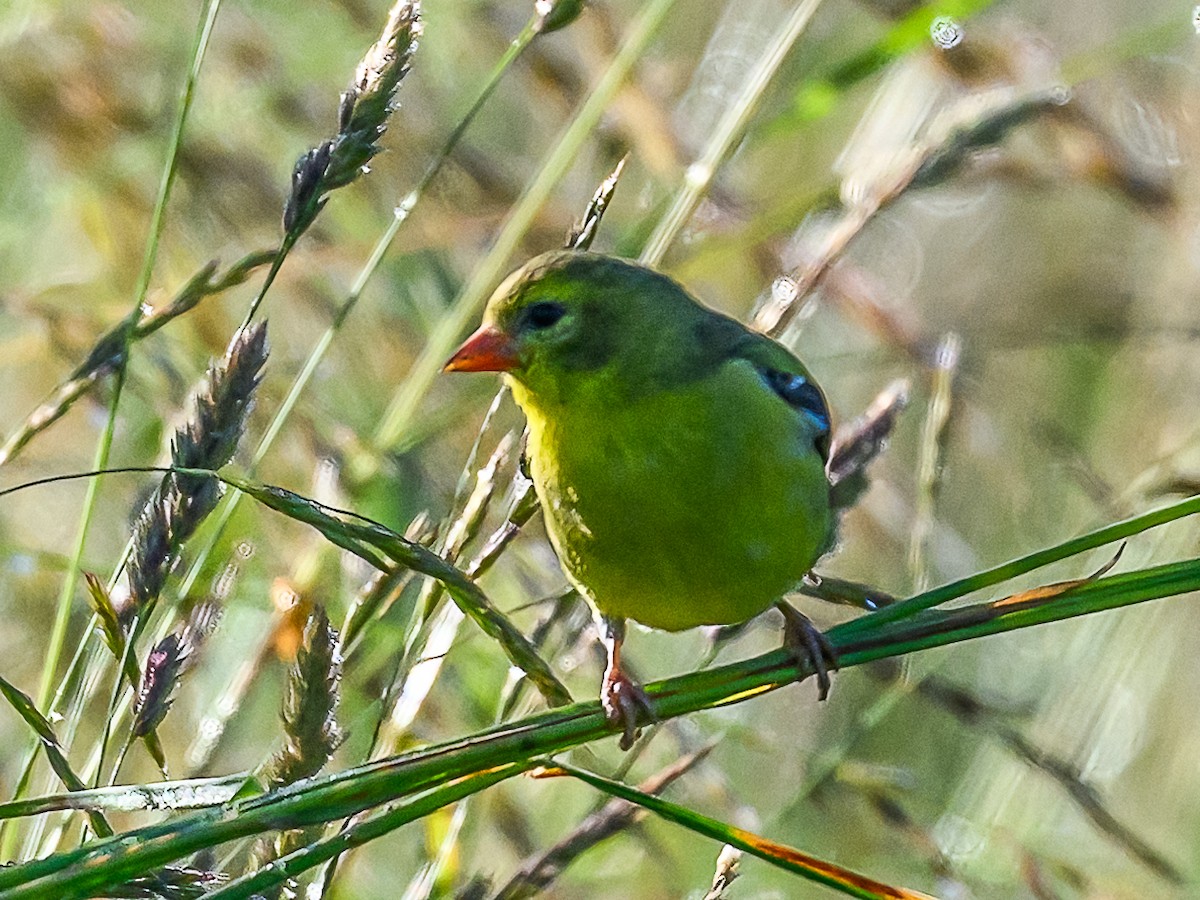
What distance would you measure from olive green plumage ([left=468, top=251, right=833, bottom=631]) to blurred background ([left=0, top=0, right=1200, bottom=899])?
110mm

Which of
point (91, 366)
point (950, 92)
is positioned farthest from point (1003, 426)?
point (91, 366)

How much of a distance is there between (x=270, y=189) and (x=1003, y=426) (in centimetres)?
157

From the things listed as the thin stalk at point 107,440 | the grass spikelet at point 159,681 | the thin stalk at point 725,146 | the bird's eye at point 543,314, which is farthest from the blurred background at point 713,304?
the grass spikelet at point 159,681

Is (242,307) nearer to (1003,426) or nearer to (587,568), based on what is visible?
(587,568)

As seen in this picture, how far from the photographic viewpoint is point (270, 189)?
97.3 inches

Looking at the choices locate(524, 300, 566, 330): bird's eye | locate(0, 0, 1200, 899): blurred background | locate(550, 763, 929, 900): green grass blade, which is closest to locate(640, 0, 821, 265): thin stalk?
locate(0, 0, 1200, 899): blurred background

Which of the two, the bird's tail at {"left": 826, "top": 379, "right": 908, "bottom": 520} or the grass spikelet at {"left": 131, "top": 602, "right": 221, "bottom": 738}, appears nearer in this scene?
the grass spikelet at {"left": 131, "top": 602, "right": 221, "bottom": 738}

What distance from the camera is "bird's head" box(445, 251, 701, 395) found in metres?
1.91

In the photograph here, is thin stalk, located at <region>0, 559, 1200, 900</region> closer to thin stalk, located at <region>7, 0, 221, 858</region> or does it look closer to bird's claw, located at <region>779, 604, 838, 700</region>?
bird's claw, located at <region>779, 604, 838, 700</region>

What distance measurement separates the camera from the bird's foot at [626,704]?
55.8 inches

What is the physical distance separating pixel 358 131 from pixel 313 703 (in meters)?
0.53

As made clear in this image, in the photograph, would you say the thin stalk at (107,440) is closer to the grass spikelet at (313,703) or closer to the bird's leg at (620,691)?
the grass spikelet at (313,703)

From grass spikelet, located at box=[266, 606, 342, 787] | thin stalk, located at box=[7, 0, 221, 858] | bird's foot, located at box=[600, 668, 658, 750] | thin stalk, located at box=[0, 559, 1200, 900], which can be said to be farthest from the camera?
bird's foot, located at box=[600, 668, 658, 750]

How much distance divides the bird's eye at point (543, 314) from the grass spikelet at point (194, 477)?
707mm
